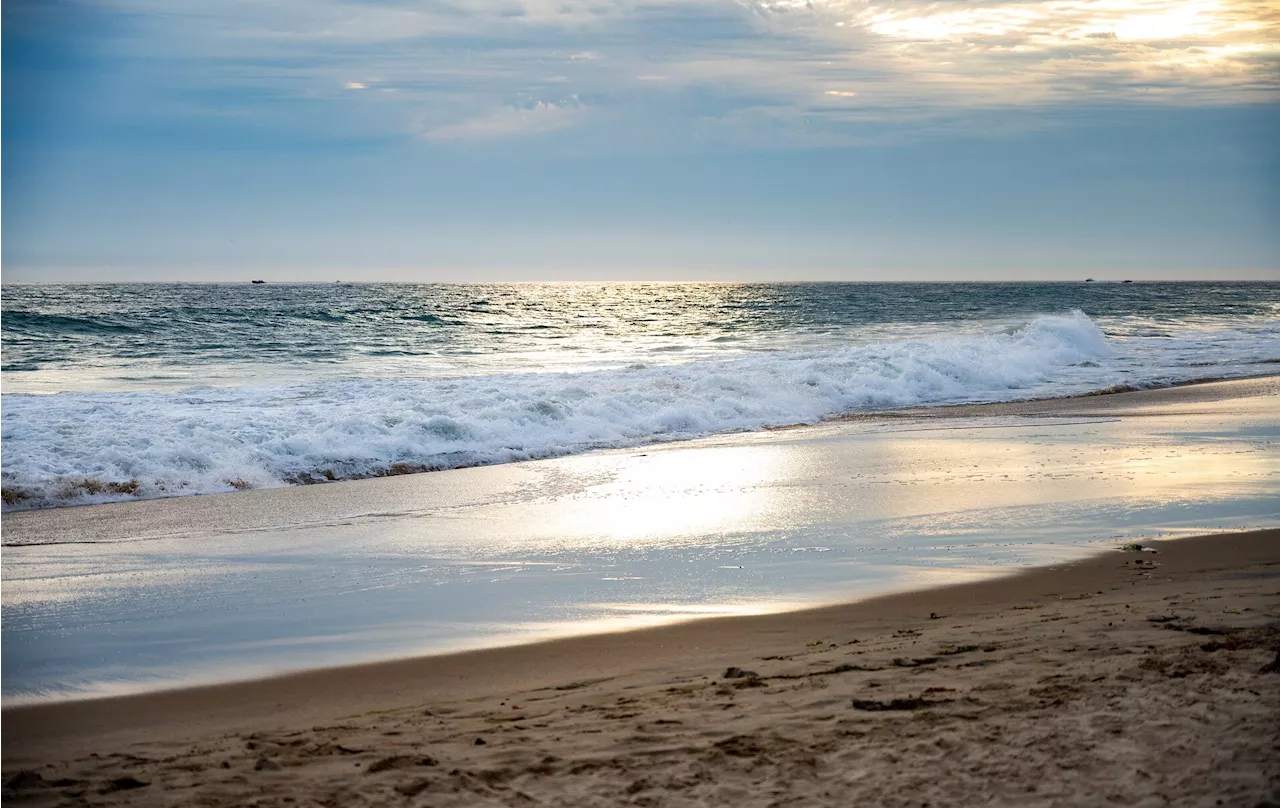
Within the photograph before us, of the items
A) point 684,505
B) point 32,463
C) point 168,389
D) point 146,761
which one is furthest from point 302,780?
point 168,389

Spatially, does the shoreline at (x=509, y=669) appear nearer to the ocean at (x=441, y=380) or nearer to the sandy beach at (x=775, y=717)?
the sandy beach at (x=775, y=717)

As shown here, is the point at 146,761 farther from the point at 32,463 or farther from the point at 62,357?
the point at 62,357

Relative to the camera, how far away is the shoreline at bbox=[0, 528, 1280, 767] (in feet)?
15.7

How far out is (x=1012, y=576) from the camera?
7129 mm

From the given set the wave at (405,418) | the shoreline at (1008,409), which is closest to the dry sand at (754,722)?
the shoreline at (1008,409)

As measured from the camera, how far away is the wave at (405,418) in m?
12.1

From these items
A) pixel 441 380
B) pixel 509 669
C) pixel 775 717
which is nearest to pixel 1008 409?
pixel 441 380

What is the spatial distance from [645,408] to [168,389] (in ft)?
A: 32.4

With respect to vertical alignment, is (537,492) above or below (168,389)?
below

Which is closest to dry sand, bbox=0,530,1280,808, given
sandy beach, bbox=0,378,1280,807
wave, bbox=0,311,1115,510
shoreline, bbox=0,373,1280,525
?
sandy beach, bbox=0,378,1280,807

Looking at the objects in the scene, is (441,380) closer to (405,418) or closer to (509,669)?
(405,418)

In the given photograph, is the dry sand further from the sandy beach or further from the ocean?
the ocean

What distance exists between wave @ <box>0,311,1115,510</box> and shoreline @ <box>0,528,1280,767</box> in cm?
712

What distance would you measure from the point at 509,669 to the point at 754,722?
1658 millimetres
